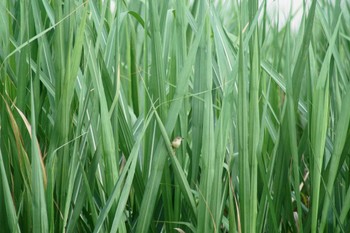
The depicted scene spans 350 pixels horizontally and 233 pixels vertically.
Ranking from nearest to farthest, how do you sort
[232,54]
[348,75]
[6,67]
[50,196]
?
[50,196], [6,67], [232,54], [348,75]

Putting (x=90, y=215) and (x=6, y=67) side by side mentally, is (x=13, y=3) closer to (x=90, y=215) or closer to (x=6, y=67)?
(x=6, y=67)

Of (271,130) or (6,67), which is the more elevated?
(6,67)

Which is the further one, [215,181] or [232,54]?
[232,54]

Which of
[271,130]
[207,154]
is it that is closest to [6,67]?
[207,154]

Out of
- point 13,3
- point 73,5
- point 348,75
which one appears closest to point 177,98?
point 73,5

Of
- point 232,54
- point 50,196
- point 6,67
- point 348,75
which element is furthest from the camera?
point 348,75

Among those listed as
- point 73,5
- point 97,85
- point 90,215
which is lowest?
point 90,215
